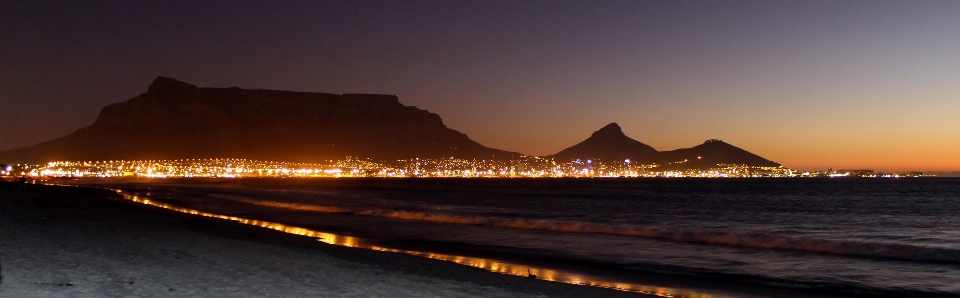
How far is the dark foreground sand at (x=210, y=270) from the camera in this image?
10.3 meters

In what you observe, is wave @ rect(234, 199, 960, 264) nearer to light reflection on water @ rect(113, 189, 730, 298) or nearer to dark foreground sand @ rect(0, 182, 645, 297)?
light reflection on water @ rect(113, 189, 730, 298)

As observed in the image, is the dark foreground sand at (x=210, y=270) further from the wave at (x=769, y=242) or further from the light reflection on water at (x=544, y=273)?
the wave at (x=769, y=242)

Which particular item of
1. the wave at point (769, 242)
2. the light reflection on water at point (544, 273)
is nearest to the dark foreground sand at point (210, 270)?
the light reflection on water at point (544, 273)

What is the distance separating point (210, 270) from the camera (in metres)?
12.7

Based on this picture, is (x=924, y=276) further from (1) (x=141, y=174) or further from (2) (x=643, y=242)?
(1) (x=141, y=174)

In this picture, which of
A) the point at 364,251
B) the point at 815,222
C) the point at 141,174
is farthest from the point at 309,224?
the point at 141,174

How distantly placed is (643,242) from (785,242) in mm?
5118

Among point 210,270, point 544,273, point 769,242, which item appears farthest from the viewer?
point 769,242

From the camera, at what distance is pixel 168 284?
35.0 feet

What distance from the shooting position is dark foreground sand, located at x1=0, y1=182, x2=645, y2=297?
1030 cm

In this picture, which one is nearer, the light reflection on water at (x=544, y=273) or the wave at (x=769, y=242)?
the light reflection on water at (x=544, y=273)

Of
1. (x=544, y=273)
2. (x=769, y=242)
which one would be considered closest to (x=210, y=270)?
(x=544, y=273)

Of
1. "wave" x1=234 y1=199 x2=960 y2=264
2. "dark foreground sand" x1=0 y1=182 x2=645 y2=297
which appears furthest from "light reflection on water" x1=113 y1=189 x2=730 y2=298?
"wave" x1=234 y1=199 x2=960 y2=264

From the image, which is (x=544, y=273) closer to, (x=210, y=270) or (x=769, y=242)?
(x=210, y=270)
